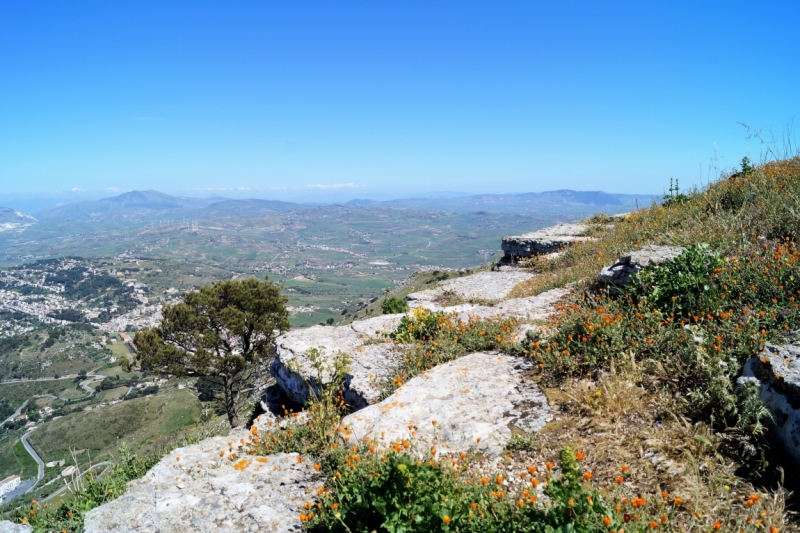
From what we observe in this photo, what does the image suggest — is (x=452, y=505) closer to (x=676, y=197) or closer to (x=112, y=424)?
(x=676, y=197)

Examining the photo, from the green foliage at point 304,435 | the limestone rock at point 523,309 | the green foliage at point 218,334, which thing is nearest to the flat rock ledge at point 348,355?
the green foliage at point 304,435

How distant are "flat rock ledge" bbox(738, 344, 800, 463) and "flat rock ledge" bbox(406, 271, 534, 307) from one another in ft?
25.1

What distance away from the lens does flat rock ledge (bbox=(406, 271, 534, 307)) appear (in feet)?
39.7

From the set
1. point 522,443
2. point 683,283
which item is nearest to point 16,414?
point 522,443

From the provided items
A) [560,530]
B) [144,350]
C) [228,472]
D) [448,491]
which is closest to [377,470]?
[448,491]

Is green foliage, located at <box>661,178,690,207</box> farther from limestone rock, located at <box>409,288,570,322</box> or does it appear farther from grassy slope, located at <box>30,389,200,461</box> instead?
grassy slope, located at <box>30,389,200,461</box>

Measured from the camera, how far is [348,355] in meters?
7.26

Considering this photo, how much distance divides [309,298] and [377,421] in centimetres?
15861

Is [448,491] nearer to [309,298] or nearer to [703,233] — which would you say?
[703,233]

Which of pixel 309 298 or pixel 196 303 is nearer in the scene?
pixel 196 303

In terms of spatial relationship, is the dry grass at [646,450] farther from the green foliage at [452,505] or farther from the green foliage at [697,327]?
the green foliage at [452,505]

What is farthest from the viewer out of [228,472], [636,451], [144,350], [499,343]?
[144,350]

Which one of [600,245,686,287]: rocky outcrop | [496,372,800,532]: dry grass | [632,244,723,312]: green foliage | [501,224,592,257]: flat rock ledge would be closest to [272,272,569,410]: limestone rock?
[600,245,686,287]: rocky outcrop

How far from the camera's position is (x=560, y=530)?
7.62 ft
